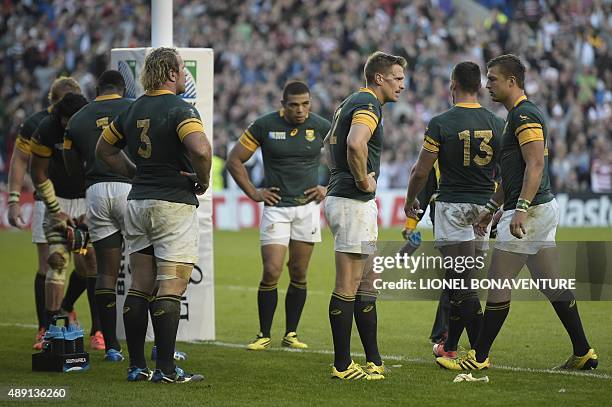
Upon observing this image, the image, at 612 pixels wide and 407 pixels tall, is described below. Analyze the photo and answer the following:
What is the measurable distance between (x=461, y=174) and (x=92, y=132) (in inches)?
120

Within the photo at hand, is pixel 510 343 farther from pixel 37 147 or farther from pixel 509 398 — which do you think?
pixel 37 147

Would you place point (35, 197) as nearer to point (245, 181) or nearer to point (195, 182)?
point (245, 181)

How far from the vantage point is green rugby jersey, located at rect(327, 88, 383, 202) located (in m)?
7.83

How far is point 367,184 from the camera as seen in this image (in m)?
7.83

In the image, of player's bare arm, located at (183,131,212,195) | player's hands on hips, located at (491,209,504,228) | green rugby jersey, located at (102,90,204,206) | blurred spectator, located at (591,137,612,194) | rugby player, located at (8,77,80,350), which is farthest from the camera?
blurred spectator, located at (591,137,612,194)

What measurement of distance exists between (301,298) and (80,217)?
2251 mm

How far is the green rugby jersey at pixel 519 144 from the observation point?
7926mm

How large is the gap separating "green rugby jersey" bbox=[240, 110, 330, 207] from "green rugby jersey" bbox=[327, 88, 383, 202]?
7.44ft

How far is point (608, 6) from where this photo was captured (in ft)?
100

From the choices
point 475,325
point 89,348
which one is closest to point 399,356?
point 475,325

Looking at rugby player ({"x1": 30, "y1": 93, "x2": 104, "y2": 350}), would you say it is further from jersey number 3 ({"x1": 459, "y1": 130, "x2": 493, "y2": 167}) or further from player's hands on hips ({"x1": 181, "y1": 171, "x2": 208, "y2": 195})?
jersey number 3 ({"x1": 459, "y1": 130, "x2": 493, "y2": 167})

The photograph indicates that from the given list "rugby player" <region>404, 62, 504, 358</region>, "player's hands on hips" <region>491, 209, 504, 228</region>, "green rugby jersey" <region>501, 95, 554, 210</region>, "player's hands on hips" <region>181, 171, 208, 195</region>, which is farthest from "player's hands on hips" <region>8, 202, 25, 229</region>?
"green rugby jersey" <region>501, 95, 554, 210</region>

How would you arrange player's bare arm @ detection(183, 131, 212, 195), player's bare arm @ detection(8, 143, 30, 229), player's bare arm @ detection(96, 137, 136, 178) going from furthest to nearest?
player's bare arm @ detection(8, 143, 30, 229) → player's bare arm @ detection(96, 137, 136, 178) → player's bare arm @ detection(183, 131, 212, 195)

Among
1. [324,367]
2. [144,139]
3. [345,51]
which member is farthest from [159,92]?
[345,51]
